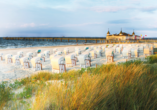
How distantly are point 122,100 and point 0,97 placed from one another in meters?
3.25

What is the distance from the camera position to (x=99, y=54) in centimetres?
1506

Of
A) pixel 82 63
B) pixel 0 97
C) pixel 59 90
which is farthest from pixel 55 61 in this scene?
pixel 59 90

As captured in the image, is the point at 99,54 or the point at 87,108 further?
the point at 99,54

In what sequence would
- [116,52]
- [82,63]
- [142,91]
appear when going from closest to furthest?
[142,91] → [82,63] → [116,52]

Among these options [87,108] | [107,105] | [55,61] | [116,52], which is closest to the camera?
[87,108]

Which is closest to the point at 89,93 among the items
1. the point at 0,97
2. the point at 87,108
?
the point at 87,108

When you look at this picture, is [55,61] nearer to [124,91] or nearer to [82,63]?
[82,63]

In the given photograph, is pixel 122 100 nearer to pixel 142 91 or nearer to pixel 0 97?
pixel 142 91

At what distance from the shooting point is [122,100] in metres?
2.55

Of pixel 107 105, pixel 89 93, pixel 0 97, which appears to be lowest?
pixel 0 97

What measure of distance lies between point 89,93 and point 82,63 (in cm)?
728

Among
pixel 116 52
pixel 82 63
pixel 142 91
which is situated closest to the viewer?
pixel 142 91

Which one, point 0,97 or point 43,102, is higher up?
point 43,102

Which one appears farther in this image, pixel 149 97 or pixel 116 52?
pixel 116 52
